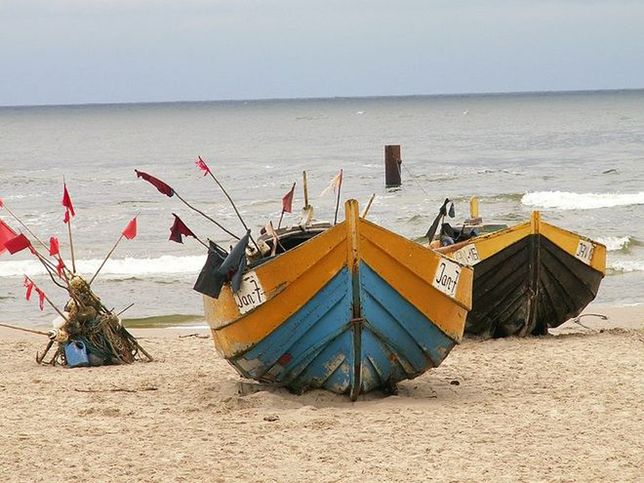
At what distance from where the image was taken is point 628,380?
9.97 metres

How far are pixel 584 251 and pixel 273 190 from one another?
2643 centimetres

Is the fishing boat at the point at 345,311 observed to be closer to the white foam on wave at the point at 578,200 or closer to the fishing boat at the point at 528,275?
the fishing boat at the point at 528,275

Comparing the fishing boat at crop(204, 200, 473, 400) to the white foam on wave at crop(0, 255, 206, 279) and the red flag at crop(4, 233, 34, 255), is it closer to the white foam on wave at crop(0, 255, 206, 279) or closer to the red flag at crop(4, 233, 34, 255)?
the red flag at crop(4, 233, 34, 255)

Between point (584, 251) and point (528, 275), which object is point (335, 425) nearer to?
point (528, 275)

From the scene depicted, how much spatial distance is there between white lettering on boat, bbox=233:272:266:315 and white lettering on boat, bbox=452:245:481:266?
3.90 m

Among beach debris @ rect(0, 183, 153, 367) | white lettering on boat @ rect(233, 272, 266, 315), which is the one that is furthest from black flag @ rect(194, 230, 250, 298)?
beach debris @ rect(0, 183, 153, 367)

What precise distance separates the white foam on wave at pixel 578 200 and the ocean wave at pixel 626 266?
10539 mm

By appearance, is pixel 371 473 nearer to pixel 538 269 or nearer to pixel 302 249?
→ pixel 302 249

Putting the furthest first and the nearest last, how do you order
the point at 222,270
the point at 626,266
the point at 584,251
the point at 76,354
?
the point at 626,266
the point at 584,251
the point at 76,354
the point at 222,270

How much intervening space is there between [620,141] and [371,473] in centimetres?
5743

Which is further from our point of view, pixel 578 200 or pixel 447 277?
pixel 578 200

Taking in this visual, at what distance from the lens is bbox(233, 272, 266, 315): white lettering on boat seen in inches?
338

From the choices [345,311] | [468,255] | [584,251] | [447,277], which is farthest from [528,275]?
[345,311]

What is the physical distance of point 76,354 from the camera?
11.9 meters
